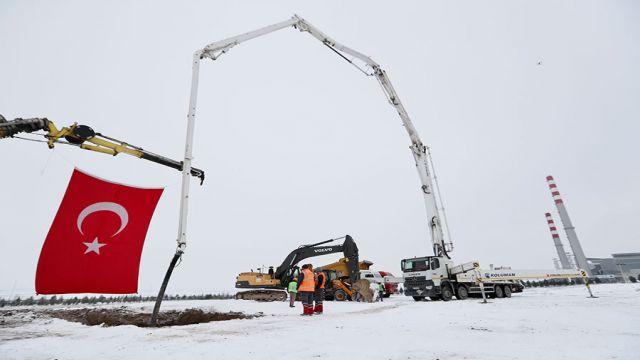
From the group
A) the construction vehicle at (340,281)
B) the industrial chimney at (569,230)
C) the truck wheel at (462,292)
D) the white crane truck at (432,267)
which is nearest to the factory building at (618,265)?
the industrial chimney at (569,230)

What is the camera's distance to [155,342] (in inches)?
188

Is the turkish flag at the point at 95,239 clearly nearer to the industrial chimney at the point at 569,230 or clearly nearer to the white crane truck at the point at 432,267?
the white crane truck at the point at 432,267

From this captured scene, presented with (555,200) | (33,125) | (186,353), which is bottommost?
(186,353)

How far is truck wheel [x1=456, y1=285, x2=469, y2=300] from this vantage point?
15.4m

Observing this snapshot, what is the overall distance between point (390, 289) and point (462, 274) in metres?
7.26

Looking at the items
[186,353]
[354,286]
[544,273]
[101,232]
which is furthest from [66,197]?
[544,273]

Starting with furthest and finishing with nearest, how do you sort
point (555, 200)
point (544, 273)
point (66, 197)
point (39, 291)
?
point (555, 200)
point (544, 273)
point (66, 197)
point (39, 291)

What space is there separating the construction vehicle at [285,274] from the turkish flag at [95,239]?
1168cm

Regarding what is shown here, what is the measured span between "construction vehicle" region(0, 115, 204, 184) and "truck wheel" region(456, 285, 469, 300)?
48.0ft

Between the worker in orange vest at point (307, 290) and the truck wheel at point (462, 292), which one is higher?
the worker in orange vest at point (307, 290)

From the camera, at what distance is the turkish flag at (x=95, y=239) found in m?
6.08

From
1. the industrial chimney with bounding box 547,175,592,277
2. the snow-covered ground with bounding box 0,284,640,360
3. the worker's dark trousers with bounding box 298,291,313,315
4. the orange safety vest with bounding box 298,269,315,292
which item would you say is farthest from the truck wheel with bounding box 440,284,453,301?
the industrial chimney with bounding box 547,175,592,277

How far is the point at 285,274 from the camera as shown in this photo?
18766 millimetres

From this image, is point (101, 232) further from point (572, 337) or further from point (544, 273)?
point (544, 273)
